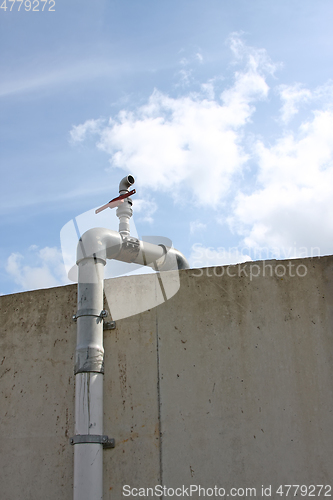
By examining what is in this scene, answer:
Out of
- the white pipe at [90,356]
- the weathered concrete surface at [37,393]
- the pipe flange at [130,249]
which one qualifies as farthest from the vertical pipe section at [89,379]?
the pipe flange at [130,249]

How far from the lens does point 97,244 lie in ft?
14.0

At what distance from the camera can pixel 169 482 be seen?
356 cm

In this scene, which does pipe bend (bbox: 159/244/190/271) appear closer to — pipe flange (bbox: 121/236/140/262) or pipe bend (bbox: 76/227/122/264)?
pipe flange (bbox: 121/236/140/262)

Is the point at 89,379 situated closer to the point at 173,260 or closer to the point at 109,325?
the point at 109,325

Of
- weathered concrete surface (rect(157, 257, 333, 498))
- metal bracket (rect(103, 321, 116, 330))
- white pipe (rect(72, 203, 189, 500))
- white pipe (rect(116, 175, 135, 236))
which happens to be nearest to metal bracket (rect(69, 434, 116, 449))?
white pipe (rect(72, 203, 189, 500))

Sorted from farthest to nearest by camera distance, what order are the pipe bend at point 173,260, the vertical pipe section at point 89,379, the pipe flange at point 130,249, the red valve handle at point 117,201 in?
1. the pipe bend at point 173,260
2. the red valve handle at point 117,201
3. the pipe flange at point 130,249
4. the vertical pipe section at point 89,379

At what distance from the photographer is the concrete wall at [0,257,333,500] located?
3.55 metres

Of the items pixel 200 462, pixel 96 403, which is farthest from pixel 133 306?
pixel 200 462

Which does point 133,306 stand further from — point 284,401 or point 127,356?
point 284,401

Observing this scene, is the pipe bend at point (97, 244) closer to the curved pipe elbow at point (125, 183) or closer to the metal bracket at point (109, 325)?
the metal bracket at point (109, 325)

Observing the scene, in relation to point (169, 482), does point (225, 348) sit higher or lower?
higher

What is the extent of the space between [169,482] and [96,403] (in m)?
0.84

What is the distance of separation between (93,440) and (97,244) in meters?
1.71

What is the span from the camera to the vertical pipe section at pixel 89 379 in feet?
11.5
